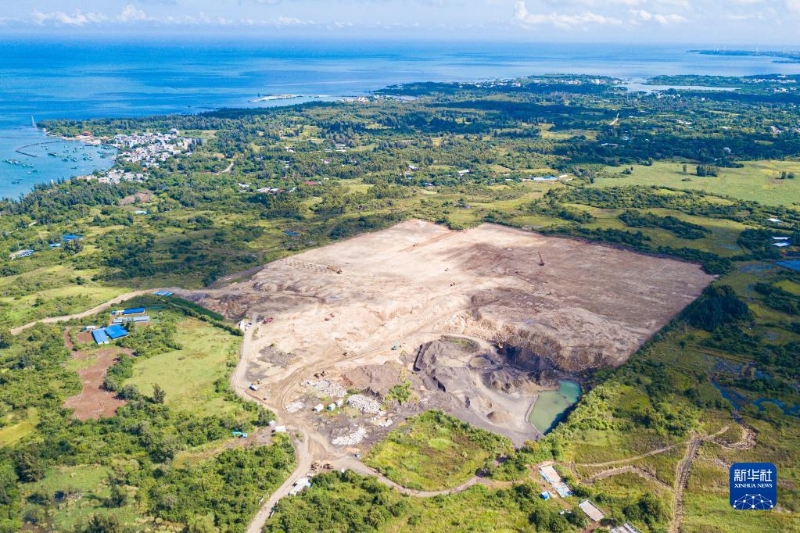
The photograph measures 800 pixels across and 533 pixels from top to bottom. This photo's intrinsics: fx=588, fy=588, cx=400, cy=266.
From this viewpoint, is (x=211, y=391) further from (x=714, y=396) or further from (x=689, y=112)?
(x=689, y=112)

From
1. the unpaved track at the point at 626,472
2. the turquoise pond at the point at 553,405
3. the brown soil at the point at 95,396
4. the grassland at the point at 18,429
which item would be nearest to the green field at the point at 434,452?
the turquoise pond at the point at 553,405

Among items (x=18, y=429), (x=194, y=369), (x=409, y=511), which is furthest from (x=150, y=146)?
(x=409, y=511)

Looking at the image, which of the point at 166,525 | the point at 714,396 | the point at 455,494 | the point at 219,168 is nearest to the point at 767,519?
the point at 714,396

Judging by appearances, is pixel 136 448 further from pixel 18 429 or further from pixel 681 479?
pixel 681 479

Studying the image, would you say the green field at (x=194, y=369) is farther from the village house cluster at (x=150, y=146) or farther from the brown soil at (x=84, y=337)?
the village house cluster at (x=150, y=146)

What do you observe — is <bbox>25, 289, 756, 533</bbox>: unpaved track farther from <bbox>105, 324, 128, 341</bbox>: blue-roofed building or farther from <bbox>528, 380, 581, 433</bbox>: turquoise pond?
<bbox>105, 324, 128, 341</bbox>: blue-roofed building

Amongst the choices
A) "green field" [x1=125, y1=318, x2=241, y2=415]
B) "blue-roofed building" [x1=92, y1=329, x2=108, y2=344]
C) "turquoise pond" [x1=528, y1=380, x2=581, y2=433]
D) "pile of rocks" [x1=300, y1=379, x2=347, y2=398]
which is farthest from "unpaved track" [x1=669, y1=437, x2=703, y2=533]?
"blue-roofed building" [x1=92, y1=329, x2=108, y2=344]

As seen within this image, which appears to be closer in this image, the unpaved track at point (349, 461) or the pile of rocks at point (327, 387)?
the unpaved track at point (349, 461)
